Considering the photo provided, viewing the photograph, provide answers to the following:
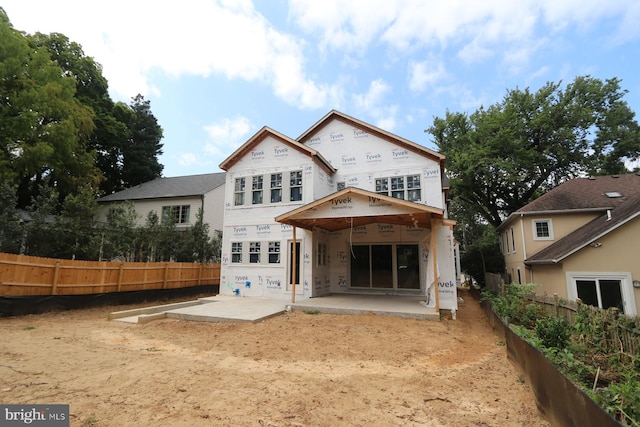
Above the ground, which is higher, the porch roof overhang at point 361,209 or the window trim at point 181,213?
the window trim at point 181,213

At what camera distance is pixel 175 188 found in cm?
2434

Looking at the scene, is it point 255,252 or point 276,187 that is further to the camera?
point 276,187

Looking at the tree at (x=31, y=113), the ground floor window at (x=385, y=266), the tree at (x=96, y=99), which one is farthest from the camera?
the tree at (x=96, y=99)

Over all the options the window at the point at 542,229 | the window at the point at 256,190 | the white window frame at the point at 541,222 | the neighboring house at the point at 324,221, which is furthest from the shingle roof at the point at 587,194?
the window at the point at 256,190

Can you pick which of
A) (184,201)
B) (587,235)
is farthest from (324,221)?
(184,201)

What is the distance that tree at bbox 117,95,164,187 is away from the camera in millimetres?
35469

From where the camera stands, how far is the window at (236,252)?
549 inches

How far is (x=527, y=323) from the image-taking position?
795 centimetres

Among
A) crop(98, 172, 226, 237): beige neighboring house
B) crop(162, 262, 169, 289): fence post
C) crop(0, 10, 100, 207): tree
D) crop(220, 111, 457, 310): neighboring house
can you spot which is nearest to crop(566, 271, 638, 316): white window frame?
crop(220, 111, 457, 310): neighboring house

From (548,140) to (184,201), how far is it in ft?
98.2

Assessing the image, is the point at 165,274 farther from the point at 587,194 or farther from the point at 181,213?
the point at 587,194

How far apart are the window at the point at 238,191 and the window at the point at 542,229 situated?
16.0 metres

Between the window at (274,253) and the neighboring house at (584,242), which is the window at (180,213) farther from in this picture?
the neighboring house at (584,242)

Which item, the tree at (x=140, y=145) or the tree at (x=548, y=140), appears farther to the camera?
the tree at (x=140, y=145)
